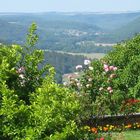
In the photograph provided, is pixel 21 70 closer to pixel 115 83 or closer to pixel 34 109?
pixel 34 109

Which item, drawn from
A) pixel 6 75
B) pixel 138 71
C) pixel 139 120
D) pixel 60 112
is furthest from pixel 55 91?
pixel 138 71

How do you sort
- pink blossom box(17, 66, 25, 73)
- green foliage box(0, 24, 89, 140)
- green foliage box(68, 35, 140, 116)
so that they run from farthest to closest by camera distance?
green foliage box(68, 35, 140, 116) → pink blossom box(17, 66, 25, 73) → green foliage box(0, 24, 89, 140)

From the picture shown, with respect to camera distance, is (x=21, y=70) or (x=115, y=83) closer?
(x=21, y=70)

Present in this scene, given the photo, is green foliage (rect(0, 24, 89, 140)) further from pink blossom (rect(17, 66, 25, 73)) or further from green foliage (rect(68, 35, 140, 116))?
green foliage (rect(68, 35, 140, 116))

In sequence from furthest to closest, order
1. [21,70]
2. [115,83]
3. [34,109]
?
[115,83] < [21,70] < [34,109]

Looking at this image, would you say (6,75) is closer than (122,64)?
Yes

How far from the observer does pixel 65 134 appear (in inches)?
220

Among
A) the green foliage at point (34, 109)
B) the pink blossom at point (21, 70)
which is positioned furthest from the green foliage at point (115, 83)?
the green foliage at point (34, 109)

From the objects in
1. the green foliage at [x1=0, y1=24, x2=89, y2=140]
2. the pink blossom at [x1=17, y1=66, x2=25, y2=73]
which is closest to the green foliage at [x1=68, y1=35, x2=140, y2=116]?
the pink blossom at [x1=17, y1=66, x2=25, y2=73]

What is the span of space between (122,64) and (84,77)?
19.8 ft

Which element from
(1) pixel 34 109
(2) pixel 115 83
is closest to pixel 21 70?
(1) pixel 34 109

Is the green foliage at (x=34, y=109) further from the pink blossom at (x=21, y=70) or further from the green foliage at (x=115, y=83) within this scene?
the green foliage at (x=115, y=83)

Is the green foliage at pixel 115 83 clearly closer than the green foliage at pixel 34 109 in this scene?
No

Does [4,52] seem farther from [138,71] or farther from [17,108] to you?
[138,71]
